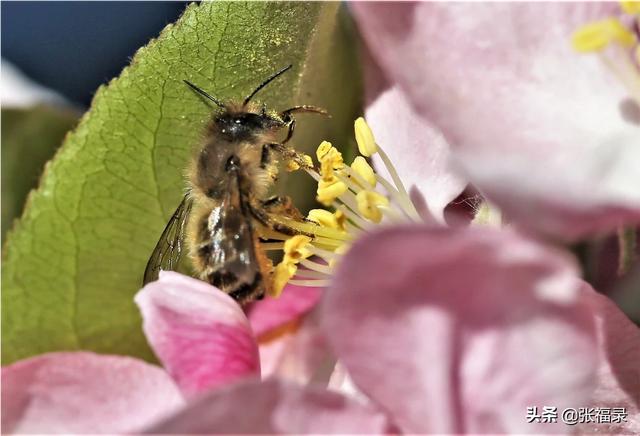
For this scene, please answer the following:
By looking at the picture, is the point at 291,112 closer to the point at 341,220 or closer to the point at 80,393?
the point at 341,220

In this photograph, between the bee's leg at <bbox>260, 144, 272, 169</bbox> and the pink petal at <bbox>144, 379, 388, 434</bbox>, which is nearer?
the pink petal at <bbox>144, 379, 388, 434</bbox>

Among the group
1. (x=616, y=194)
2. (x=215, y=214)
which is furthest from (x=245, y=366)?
(x=616, y=194)

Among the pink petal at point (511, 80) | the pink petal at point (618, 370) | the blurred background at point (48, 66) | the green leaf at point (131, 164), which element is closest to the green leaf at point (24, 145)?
the blurred background at point (48, 66)

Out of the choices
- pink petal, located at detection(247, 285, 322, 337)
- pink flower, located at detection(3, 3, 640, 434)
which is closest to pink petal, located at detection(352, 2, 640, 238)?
pink flower, located at detection(3, 3, 640, 434)

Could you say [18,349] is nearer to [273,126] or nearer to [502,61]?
[273,126]

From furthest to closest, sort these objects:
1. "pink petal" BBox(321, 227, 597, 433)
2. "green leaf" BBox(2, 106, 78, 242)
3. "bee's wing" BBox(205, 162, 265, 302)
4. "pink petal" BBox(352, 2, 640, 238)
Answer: "green leaf" BBox(2, 106, 78, 242), "bee's wing" BBox(205, 162, 265, 302), "pink petal" BBox(352, 2, 640, 238), "pink petal" BBox(321, 227, 597, 433)

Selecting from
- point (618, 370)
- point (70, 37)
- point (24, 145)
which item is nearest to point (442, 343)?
point (618, 370)

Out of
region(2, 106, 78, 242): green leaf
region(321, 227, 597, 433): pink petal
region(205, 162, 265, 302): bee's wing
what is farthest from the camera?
region(2, 106, 78, 242): green leaf

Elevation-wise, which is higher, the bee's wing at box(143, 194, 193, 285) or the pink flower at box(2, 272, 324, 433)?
the bee's wing at box(143, 194, 193, 285)

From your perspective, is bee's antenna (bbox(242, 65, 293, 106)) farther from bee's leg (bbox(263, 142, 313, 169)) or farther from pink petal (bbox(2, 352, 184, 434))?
pink petal (bbox(2, 352, 184, 434))
